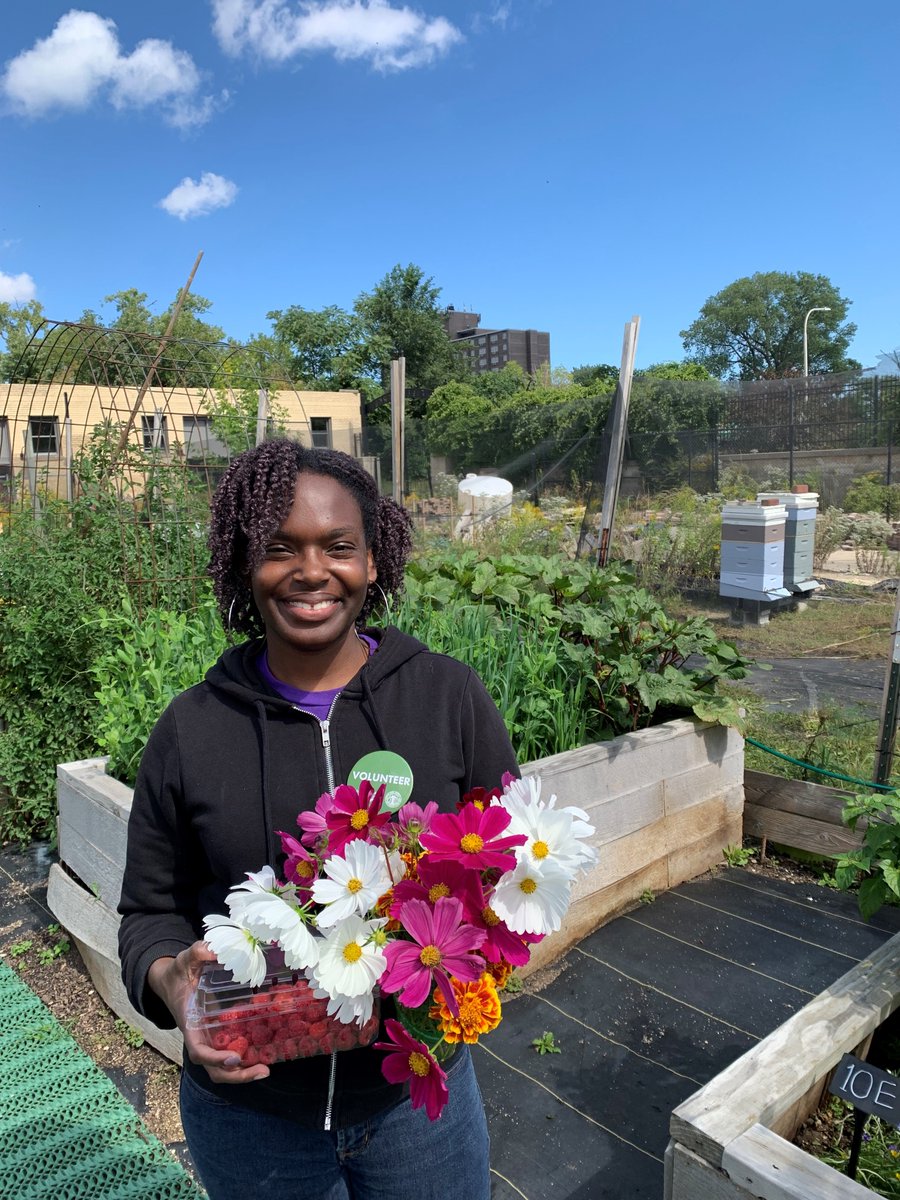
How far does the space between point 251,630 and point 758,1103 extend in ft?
4.11

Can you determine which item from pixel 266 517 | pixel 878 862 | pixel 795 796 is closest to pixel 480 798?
pixel 266 517

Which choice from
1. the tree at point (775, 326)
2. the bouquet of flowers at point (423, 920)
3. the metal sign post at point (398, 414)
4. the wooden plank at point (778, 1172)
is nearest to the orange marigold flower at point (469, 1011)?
the bouquet of flowers at point (423, 920)

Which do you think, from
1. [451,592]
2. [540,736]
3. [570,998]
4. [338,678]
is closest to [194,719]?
[338,678]

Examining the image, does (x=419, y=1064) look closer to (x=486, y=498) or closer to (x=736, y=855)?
(x=736, y=855)

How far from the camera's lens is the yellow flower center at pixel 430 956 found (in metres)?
0.89

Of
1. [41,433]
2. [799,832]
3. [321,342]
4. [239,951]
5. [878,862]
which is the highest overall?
[321,342]

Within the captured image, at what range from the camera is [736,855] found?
144 inches

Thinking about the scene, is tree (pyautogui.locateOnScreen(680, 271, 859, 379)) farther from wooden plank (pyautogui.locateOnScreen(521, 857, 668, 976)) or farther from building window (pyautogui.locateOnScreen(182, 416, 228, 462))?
wooden plank (pyautogui.locateOnScreen(521, 857, 668, 976))

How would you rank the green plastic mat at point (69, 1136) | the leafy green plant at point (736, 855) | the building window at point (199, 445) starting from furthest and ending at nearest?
1. the building window at point (199, 445)
2. the leafy green plant at point (736, 855)
3. the green plastic mat at point (69, 1136)

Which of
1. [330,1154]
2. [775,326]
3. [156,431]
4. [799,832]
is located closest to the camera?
[330,1154]

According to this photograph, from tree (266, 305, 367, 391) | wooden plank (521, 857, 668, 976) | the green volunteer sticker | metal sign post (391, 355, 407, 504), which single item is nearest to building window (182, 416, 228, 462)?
metal sign post (391, 355, 407, 504)

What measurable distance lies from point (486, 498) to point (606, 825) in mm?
7955

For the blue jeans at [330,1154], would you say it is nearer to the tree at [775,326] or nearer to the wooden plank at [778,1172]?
the wooden plank at [778,1172]

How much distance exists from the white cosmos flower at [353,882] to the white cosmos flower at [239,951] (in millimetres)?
102
